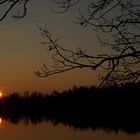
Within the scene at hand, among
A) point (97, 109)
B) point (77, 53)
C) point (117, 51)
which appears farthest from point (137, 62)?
point (97, 109)

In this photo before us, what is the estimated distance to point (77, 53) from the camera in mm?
6180

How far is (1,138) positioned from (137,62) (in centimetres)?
3235

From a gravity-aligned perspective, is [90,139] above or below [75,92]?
below

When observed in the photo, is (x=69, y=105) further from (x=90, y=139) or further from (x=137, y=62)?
(x=137, y=62)

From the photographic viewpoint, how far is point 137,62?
627 centimetres

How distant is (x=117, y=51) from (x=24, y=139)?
30688mm

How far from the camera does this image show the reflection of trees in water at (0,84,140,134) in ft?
198

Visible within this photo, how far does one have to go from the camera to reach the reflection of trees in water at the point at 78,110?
60.4m

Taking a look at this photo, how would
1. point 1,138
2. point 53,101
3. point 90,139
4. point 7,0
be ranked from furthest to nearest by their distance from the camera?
point 53,101, point 1,138, point 90,139, point 7,0

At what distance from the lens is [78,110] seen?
94500mm

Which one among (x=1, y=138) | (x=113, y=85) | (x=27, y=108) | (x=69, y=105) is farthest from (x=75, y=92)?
(x=113, y=85)

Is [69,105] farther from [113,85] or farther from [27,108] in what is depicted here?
[113,85]

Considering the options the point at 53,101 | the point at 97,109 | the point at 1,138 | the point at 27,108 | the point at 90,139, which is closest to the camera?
the point at 90,139

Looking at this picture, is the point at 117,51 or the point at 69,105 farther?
the point at 69,105
